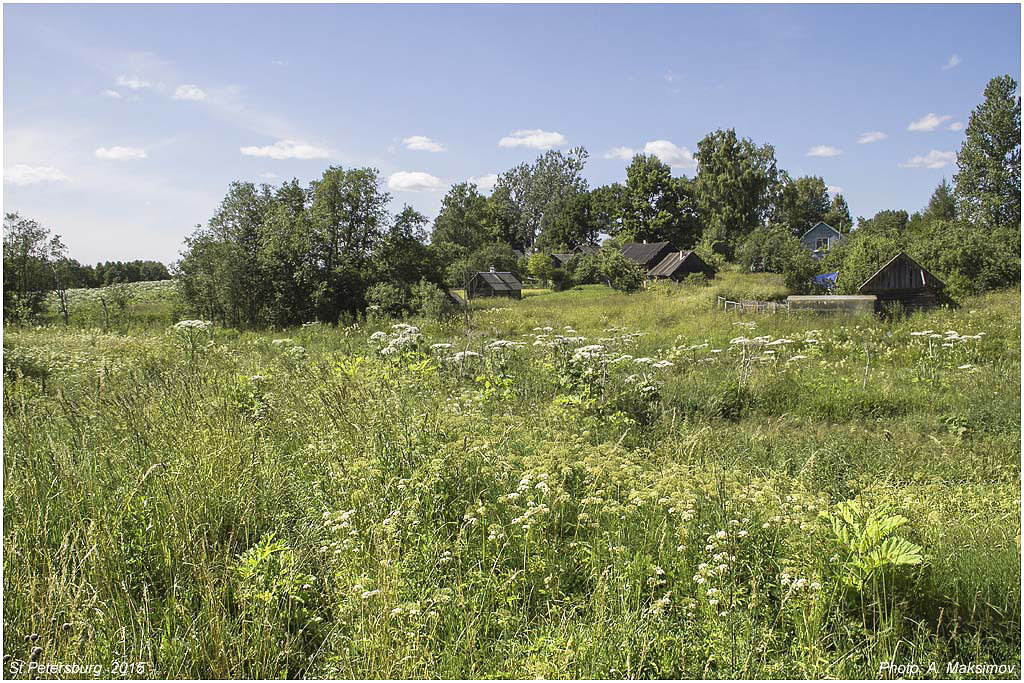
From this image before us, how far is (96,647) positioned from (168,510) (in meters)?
0.91

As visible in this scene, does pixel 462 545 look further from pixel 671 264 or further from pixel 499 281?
pixel 671 264

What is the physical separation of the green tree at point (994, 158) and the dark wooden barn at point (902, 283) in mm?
25115

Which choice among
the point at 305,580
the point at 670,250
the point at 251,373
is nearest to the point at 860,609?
the point at 305,580

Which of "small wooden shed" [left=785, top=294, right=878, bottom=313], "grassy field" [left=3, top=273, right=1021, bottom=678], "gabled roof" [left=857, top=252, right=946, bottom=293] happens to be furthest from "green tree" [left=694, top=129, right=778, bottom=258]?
"grassy field" [left=3, top=273, right=1021, bottom=678]

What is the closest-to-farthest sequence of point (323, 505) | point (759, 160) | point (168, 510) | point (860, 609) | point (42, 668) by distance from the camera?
point (42, 668) → point (860, 609) → point (168, 510) → point (323, 505) → point (759, 160)

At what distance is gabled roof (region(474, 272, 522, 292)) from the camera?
1559 inches

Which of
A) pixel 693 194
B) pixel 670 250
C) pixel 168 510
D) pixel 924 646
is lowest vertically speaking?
pixel 924 646

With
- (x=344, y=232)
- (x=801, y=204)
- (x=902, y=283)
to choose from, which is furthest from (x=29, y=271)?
(x=801, y=204)

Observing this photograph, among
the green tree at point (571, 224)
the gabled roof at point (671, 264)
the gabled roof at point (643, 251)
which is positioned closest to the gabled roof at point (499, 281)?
the gabled roof at point (671, 264)

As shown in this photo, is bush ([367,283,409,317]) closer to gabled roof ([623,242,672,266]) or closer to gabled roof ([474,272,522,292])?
gabled roof ([474,272,522,292])

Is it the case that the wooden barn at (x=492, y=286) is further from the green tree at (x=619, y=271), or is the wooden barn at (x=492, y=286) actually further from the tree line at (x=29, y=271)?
the tree line at (x=29, y=271)

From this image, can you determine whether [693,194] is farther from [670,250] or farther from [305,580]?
[305,580]

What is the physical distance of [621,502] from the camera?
12.4ft

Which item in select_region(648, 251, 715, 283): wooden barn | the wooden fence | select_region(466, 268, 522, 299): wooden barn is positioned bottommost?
the wooden fence
